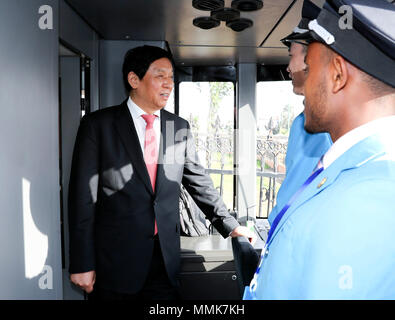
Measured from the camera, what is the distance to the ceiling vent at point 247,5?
2.17 m

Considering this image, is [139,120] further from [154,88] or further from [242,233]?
[242,233]

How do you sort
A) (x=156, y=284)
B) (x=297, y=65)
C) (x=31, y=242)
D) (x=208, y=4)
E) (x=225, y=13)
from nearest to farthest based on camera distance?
(x=297, y=65) → (x=31, y=242) → (x=156, y=284) → (x=208, y=4) → (x=225, y=13)

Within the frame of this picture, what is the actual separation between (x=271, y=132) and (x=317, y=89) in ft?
11.1

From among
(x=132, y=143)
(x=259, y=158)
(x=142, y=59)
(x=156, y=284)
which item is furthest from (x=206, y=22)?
(x=259, y=158)

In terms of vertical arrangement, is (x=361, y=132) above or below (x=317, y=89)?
below

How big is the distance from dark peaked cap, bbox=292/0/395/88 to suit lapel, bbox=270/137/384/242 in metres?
0.16

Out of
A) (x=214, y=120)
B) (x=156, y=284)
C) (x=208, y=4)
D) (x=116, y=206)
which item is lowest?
(x=156, y=284)

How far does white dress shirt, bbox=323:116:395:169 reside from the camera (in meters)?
0.71

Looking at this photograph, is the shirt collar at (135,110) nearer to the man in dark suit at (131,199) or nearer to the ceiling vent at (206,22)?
the man in dark suit at (131,199)

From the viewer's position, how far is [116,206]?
192 cm

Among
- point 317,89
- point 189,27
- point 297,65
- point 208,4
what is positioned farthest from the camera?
point 189,27

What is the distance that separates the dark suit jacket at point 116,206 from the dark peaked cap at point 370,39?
138 centimetres

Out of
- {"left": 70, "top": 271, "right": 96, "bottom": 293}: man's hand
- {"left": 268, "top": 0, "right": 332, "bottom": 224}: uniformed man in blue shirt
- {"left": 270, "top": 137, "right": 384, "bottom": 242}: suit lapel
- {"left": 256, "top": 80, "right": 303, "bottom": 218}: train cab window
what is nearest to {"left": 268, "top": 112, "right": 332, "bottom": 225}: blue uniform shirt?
{"left": 268, "top": 0, "right": 332, "bottom": 224}: uniformed man in blue shirt
